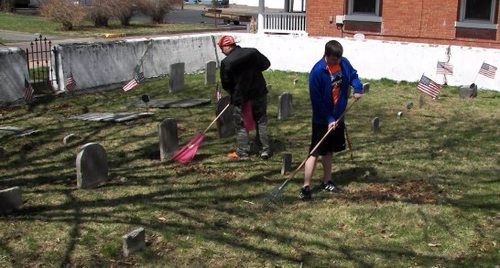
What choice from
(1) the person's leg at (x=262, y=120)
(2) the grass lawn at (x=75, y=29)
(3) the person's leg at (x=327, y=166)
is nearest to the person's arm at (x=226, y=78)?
(1) the person's leg at (x=262, y=120)

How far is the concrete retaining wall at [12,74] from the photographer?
41.0ft

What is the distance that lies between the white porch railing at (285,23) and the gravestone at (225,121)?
1347 centimetres

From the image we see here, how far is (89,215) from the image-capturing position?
21.1 feet

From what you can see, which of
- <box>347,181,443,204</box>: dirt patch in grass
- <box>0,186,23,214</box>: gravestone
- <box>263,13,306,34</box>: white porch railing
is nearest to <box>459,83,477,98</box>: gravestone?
<box>347,181,443,204</box>: dirt patch in grass

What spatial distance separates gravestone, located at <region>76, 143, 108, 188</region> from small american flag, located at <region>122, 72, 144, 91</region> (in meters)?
6.73

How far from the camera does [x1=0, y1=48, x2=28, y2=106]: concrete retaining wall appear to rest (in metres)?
12.5

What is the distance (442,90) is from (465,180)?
7.89m

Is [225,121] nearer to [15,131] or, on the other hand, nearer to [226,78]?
[226,78]

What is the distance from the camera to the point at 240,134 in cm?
864

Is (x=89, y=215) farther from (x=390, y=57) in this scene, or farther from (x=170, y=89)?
(x=390, y=57)

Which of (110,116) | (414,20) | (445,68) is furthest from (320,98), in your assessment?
(414,20)

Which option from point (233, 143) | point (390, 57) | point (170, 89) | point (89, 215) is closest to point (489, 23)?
point (390, 57)

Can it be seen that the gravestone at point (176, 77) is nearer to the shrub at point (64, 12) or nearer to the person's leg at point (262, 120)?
the person's leg at point (262, 120)

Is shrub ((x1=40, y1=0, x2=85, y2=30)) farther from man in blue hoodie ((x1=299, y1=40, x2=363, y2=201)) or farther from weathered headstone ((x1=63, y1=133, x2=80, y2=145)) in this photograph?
man in blue hoodie ((x1=299, y1=40, x2=363, y2=201))
